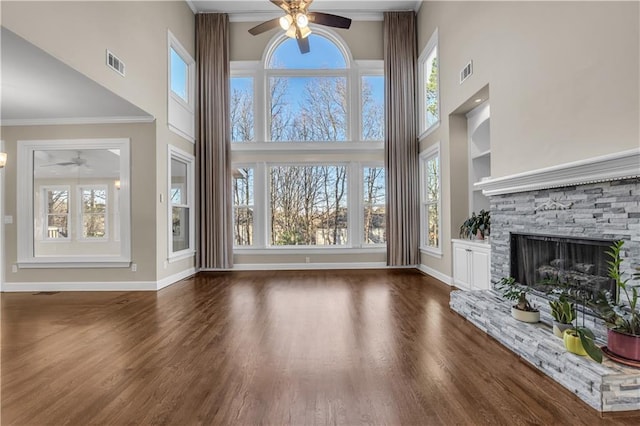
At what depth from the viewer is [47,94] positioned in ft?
13.3

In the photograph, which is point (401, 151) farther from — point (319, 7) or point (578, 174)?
point (578, 174)

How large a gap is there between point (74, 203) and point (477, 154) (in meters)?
6.17

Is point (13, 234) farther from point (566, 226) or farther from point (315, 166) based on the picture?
point (566, 226)

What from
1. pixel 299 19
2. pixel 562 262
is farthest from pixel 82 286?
pixel 562 262

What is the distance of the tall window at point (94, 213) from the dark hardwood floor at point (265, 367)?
4.11ft

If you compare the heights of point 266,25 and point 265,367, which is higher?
point 266,25

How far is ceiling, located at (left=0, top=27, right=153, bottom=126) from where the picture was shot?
3156 mm

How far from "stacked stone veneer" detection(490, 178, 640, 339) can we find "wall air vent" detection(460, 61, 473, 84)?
1.85 metres

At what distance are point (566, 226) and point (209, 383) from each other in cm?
305

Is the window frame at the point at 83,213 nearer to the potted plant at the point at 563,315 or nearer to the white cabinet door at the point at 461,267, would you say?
the white cabinet door at the point at 461,267

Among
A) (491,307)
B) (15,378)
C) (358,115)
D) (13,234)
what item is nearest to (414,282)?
(491,307)

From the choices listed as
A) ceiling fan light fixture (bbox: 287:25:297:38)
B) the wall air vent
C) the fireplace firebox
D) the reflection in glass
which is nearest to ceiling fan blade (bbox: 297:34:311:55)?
ceiling fan light fixture (bbox: 287:25:297:38)

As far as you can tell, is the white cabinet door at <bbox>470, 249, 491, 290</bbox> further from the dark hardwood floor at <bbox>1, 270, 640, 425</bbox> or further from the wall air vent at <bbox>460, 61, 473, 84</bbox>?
the wall air vent at <bbox>460, 61, 473, 84</bbox>

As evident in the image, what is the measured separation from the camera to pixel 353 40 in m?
7.04
